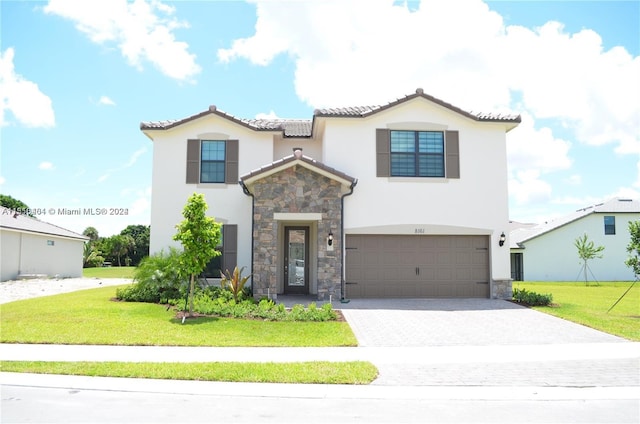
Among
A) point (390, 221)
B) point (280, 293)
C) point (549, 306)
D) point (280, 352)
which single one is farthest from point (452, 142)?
point (280, 352)

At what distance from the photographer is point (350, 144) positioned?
15.6m

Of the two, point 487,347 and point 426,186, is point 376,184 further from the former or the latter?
point 487,347

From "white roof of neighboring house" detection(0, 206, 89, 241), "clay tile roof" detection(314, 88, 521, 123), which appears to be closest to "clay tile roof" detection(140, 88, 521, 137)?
"clay tile roof" detection(314, 88, 521, 123)

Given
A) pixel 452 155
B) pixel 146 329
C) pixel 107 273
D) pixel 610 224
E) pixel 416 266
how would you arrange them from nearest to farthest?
1. pixel 146 329
2. pixel 416 266
3. pixel 452 155
4. pixel 610 224
5. pixel 107 273

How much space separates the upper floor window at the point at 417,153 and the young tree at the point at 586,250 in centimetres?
2045

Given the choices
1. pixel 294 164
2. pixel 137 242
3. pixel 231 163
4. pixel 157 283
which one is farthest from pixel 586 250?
pixel 137 242

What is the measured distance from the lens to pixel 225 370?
7.15 meters

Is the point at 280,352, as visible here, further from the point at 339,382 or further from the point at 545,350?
the point at 545,350

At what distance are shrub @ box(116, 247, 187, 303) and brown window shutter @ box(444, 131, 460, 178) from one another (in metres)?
9.66

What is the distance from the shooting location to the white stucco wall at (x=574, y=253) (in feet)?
105

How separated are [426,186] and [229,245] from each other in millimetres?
7288

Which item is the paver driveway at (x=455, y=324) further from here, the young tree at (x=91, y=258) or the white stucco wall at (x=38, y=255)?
the young tree at (x=91, y=258)

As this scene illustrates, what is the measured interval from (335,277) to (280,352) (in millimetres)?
5959

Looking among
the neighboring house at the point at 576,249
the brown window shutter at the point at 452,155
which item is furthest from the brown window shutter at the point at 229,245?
the neighboring house at the point at 576,249
